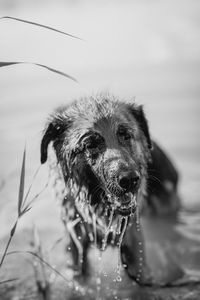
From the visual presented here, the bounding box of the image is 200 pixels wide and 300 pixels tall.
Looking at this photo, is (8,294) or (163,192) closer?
(8,294)

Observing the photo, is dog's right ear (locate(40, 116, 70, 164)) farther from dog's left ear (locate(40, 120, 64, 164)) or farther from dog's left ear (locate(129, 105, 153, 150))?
dog's left ear (locate(129, 105, 153, 150))

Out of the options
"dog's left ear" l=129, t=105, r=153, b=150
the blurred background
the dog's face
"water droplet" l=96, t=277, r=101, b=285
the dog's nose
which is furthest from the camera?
the blurred background

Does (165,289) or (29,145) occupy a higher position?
(29,145)

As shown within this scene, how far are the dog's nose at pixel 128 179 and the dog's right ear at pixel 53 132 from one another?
80 centimetres

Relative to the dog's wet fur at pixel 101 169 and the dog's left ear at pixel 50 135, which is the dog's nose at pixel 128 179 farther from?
the dog's left ear at pixel 50 135

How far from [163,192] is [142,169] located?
2.08 m

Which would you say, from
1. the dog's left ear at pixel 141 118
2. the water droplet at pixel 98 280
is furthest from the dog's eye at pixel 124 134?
the water droplet at pixel 98 280

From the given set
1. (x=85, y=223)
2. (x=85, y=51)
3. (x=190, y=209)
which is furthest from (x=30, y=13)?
(x=85, y=223)

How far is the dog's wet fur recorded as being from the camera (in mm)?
4020

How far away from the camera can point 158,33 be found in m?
13.5

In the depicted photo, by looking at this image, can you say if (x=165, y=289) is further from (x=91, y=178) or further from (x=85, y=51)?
(x=85, y=51)

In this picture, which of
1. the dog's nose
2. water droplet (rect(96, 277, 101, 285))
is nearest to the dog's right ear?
the dog's nose

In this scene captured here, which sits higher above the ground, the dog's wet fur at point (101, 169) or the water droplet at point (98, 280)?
the dog's wet fur at point (101, 169)

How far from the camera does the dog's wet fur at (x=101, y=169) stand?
4020mm
